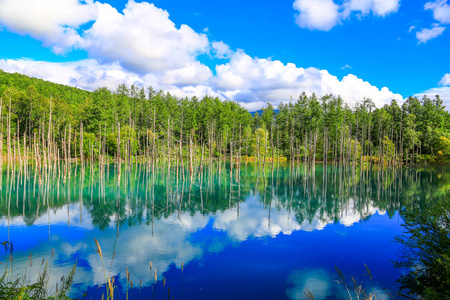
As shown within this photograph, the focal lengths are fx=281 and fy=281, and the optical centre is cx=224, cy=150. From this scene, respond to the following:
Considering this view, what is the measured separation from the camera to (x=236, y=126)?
70.9m

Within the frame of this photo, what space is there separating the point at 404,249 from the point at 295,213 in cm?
758

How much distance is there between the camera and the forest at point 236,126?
53.0 metres

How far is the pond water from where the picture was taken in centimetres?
998

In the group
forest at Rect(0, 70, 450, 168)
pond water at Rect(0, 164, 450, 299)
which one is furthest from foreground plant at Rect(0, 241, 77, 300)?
forest at Rect(0, 70, 450, 168)

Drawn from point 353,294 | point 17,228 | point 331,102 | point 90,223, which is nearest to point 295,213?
point 353,294

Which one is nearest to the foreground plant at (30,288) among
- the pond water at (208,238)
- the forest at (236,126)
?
the pond water at (208,238)

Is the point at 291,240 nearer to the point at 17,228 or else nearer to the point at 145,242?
the point at 145,242

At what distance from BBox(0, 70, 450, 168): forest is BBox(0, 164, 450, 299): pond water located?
1039 inches

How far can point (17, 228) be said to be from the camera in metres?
15.4

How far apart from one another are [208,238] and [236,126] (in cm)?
5731

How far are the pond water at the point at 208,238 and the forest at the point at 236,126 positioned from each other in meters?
26.4

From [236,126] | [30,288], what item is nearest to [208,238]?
[30,288]

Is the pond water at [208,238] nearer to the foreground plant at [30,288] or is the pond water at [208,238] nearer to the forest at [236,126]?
the foreground plant at [30,288]

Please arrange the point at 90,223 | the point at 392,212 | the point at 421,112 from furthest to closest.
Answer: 1. the point at 421,112
2. the point at 392,212
3. the point at 90,223
